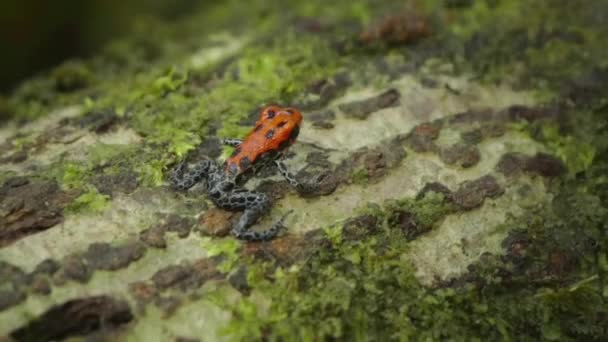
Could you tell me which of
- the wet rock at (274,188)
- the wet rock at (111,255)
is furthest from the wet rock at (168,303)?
the wet rock at (274,188)

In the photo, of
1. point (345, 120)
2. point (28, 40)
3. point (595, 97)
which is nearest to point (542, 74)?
point (595, 97)

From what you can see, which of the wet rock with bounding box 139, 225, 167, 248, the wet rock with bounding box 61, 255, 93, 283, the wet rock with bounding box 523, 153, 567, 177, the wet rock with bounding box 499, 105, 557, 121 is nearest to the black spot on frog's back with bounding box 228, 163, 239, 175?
the wet rock with bounding box 139, 225, 167, 248

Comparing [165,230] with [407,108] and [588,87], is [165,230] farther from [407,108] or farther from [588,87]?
[588,87]

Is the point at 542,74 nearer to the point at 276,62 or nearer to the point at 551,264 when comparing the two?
the point at 551,264

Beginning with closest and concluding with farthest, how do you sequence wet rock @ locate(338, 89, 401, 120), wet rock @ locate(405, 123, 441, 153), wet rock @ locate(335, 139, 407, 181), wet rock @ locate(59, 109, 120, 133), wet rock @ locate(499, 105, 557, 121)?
wet rock @ locate(335, 139, 407, 181)
wet rock @ locate(405, 123, 441, 153)
wet rock @ locate(59, 109, 120, 133)
wet rock @ locate(338, 89, 401, 120)
wet rock @ locate(499, 105, 557, 121)

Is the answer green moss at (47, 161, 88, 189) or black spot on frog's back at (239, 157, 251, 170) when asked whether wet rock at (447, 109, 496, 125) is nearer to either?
black spot on frog's back at (239, 157, 251, 170)

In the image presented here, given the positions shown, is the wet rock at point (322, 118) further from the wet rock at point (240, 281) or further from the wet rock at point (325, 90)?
the wet rock at point (240, 281)

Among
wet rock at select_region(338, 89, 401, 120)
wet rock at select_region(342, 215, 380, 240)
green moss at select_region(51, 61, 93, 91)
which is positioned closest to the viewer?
wet rock at select_region(342, 215, 380, 240)
